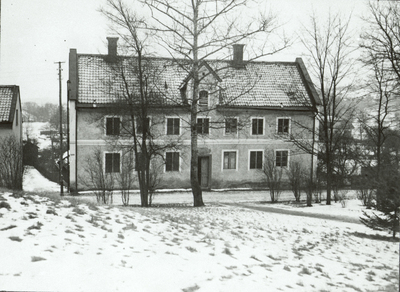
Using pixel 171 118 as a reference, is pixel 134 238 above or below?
below

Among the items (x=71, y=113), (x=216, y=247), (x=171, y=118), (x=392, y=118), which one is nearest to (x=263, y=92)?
(x=171, y=118)

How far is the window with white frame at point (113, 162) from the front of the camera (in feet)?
82.6

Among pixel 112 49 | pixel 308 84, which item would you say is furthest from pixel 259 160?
pixel 112 49

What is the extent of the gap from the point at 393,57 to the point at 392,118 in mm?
6796

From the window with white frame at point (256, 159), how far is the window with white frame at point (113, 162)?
997cm

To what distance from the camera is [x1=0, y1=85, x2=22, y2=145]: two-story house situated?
1303 centimetres

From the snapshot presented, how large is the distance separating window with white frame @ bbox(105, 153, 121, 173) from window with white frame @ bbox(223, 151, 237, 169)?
7881mm

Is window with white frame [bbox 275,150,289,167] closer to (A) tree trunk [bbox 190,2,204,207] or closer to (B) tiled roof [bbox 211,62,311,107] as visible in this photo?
(B) tiled roof [bbox 211,62,311,107]

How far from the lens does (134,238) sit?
6.42 m

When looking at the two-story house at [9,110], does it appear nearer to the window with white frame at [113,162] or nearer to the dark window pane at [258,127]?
the window with white frame at [113,162]

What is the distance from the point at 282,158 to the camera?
28938mm

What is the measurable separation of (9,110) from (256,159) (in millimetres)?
18905

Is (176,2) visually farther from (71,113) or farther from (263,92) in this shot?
(263,92)

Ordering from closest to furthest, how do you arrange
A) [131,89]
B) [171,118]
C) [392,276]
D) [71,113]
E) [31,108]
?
[392,276] → [31,108] → [131,89] → [71,113] → [171,118]
